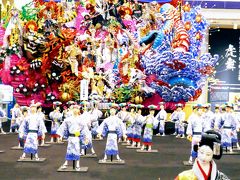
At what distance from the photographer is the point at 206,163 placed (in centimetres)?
374

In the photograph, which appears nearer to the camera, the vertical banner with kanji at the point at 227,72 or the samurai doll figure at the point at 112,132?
the samurai doll figure at the point at 112,132

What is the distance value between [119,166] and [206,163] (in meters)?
5.48

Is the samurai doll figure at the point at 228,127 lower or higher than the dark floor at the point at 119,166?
higher

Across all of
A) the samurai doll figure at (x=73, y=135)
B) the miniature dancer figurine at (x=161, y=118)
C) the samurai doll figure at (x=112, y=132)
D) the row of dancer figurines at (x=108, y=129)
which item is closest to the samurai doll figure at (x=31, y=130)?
the row of dancer figurines at (x=108, y=129)

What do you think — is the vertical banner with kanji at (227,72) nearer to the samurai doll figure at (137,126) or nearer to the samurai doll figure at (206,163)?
the samurai doll figure at (137,126)

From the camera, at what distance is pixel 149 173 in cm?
830

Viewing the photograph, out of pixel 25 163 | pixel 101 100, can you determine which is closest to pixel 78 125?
pixel 25 163

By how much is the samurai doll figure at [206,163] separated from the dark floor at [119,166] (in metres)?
4.12

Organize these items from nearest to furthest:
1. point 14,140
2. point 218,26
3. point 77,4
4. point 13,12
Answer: point 14,140 < point 13,12 < point 77,4 < point 218,26

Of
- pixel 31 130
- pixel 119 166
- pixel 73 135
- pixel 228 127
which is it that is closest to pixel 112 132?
pixel 119 166

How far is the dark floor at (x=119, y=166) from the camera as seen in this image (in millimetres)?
7891

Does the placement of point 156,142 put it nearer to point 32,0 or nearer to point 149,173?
point 149,173

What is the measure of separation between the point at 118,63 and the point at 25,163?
11.5m

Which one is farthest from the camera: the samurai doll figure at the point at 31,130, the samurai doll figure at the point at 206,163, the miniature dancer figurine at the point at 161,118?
the miniature dancer figurine at the point at 161,118
